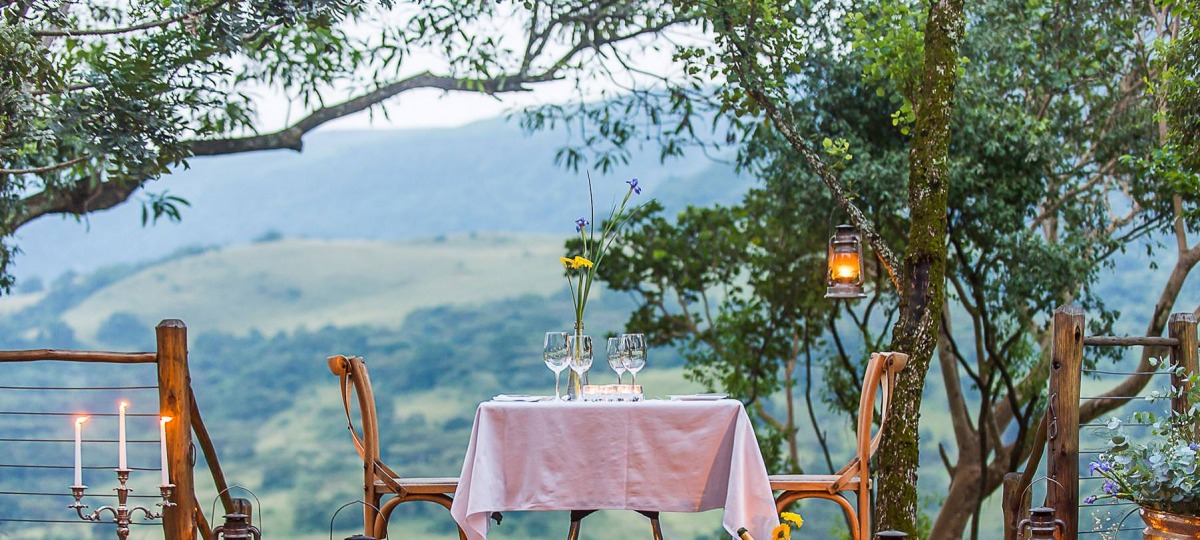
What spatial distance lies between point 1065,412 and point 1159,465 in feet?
1.90

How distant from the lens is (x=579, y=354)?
3.72 m

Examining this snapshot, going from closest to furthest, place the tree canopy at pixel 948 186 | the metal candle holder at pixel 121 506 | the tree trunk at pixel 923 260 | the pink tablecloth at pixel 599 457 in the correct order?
the metal candle holder at pixel 121 506, the pink tablecloth at pixel 599 457, the tree trunk at pixel 923 260, the tree canopy at pixel 948 186

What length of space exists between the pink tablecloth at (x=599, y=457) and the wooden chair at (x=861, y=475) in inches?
10.9

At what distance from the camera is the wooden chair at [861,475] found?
356 centimetres

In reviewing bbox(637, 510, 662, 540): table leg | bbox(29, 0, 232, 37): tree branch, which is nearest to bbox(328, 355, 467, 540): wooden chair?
bbox(637, 510, 662, 540): table leg

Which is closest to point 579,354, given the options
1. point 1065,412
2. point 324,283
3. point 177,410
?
point 177,410

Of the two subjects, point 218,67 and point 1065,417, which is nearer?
point 1065,417

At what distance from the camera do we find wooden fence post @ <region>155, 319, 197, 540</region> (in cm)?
368

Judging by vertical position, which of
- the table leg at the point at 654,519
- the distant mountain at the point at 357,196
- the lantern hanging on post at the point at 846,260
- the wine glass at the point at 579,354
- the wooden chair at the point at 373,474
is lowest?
the table leg at the point at 654,519

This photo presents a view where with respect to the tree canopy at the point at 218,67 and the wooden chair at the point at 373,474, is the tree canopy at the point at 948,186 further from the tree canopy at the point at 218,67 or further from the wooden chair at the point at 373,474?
the wooden chair at the point at 373,474

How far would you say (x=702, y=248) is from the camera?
766cm

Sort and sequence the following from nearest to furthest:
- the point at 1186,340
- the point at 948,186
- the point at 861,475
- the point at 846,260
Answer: the point at 861,475, the point at 1186,340, the point at 846,260, the point at 948,186

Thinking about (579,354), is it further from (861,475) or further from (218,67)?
(218,67)

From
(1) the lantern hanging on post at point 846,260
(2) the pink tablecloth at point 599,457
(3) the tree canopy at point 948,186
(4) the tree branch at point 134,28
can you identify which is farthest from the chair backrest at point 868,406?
(4) the tree branch at point 134,28
